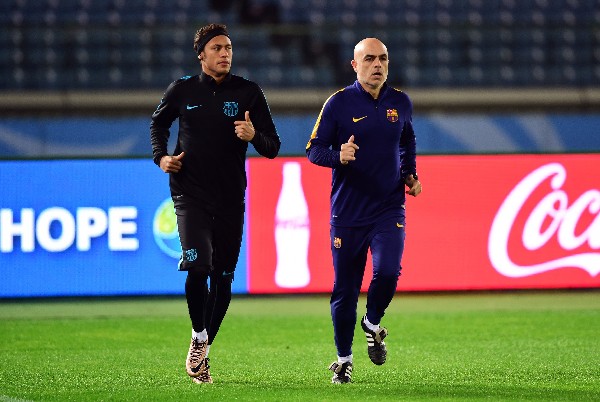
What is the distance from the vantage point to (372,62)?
6.79 m

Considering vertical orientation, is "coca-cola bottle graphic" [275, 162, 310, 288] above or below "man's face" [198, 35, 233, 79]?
below

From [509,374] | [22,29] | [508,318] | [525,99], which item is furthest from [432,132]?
[509,374]

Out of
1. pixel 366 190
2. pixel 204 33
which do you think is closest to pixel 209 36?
pixel 204 33

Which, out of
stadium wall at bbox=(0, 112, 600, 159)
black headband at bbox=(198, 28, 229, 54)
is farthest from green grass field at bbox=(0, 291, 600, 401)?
stadium wall at bbox=(0, 112, 600, 159)

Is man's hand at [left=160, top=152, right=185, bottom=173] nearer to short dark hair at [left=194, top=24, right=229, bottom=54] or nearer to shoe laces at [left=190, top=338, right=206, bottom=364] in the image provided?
short dark hair at [left=194, top=24, right=229, bottom=54]

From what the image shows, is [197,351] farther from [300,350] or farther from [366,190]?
[300,350]

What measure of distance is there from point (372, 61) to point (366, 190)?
0.70m

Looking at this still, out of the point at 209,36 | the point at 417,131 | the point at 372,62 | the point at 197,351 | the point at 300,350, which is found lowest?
the point at 300,350

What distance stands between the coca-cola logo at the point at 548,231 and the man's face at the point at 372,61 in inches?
230

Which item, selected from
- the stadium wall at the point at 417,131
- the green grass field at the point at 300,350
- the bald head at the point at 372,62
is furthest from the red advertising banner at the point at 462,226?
the bald head at the point at 372,62

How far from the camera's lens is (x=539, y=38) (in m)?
17.8

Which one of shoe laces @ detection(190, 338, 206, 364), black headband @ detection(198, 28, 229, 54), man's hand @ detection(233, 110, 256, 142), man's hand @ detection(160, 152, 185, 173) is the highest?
black headband @ detection(198, 28, 229, 54)

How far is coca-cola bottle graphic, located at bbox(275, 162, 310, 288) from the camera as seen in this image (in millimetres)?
12180

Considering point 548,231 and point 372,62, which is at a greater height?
point 372,62
